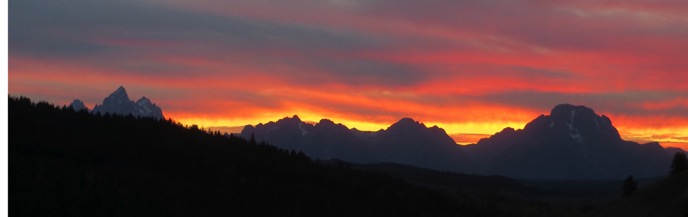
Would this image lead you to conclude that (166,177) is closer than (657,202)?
Yes

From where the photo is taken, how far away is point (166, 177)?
32000mm

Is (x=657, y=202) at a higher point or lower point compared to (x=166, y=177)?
lower

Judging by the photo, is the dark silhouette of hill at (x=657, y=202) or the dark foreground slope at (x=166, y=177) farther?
the dark silhouette of hill at (x=657, y=202)

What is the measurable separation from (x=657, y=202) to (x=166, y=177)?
4783 centimetres

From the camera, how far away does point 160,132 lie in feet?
144

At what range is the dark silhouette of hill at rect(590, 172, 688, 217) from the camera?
57.9 meters

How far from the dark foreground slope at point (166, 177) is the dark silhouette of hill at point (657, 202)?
1758cm

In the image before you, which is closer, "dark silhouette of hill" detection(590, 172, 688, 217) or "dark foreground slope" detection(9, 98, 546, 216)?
"dark foreground slope" detection(9, 98, 546, 216)

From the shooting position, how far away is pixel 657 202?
205ft

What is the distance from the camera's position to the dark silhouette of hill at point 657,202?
57938mm

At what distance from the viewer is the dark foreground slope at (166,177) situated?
2458cm

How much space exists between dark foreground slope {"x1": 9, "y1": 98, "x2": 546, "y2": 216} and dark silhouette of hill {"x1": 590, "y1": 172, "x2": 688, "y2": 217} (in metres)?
17.6

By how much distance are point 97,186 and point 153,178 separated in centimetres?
460

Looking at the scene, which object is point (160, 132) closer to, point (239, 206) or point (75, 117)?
point (75, 117)
